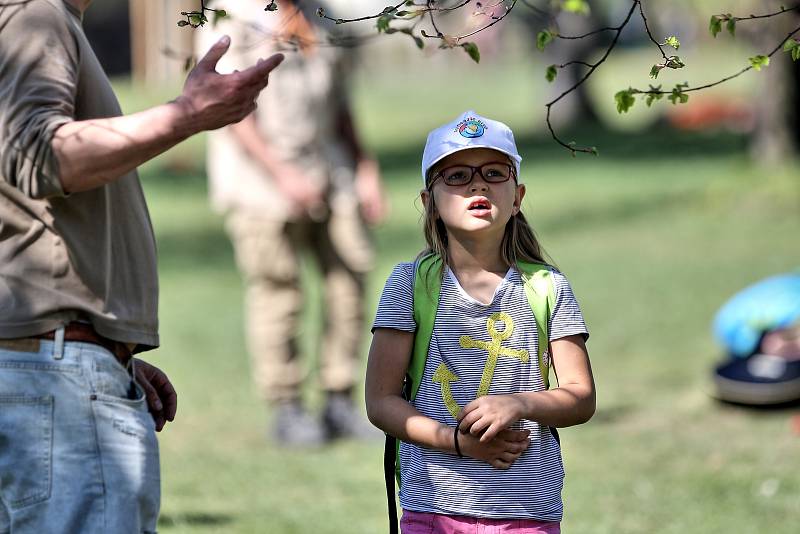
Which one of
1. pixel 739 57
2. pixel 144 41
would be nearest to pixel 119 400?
pixel 144 41

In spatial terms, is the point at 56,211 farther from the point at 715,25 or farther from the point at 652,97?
the point at 715,25

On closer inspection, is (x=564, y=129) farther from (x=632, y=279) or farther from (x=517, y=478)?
(x=517, y=478)

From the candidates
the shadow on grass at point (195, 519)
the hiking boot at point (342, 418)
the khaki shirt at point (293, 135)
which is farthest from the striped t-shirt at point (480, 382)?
the hiking boot at point (342, 418)

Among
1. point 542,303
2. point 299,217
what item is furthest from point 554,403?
point 299,217

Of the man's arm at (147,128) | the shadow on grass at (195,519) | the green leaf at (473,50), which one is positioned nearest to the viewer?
the man's arm at (147,128)

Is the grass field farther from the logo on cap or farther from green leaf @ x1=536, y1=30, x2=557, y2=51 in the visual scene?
green leaf @ x1=536, y1=30, x2=557, y2=51

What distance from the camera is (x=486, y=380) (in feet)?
11.1

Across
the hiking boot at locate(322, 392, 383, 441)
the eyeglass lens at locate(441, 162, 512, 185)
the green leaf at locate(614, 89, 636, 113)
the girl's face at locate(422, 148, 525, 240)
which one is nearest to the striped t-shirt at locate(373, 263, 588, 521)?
the girl's face at locate(422, 148, 525, 240)

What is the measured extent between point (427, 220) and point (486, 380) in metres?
0.47

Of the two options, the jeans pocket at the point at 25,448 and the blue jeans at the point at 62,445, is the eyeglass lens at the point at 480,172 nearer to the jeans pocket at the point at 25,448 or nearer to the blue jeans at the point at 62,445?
the blue jeans at the point at 62,445

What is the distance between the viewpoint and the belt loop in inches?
121

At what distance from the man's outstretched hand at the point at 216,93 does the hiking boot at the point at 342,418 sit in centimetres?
461

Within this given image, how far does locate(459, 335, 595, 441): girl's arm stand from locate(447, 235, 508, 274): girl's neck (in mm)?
262

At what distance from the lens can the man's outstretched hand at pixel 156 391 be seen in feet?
11.8
